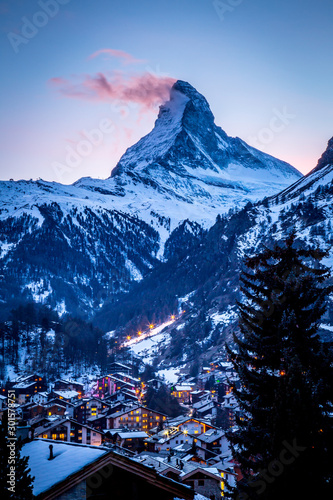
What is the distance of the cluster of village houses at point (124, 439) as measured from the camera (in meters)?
13.2

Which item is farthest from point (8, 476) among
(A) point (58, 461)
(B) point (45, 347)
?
(B) point (45, 347)

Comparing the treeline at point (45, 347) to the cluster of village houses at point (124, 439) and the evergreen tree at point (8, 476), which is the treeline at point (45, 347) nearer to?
the cluster of village houses at point (124, 439)

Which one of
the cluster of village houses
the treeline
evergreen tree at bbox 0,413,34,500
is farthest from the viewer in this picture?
the treeline

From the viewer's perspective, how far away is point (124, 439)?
2849 inches

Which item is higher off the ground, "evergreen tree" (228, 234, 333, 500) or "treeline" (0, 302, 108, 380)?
"treeline" (0, 302, 108, 380)

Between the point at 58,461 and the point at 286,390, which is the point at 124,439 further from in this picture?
the point at 286,390

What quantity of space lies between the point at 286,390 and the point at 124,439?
2603 inches

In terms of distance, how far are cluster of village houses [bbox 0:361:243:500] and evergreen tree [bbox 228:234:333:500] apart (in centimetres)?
260

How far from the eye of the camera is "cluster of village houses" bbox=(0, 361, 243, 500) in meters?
13.2

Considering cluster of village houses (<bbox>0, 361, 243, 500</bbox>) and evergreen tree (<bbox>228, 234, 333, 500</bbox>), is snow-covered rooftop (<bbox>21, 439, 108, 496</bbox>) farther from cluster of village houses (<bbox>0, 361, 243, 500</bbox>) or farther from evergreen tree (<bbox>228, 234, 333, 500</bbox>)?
evergreen tree (<bbox>228, 234, 333, 500</bbox>)

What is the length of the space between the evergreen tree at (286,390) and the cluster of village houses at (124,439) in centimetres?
260

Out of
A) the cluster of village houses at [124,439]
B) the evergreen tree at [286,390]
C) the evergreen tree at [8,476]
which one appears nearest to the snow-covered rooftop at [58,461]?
the cluster of village houses at [124,439]

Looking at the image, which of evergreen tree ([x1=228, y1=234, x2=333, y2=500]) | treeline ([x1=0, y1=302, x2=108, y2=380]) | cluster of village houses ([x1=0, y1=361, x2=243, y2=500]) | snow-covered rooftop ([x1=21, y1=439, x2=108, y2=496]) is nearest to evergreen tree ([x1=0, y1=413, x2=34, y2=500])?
cluster of village houses ([x1=0, y1=361, x2=243, y2=500])

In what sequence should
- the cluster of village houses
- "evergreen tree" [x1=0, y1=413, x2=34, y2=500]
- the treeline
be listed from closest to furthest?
"evergreen tree" [x1=0, y1=413, x2=34, y2=500], the cluster of village houses, the treeline
